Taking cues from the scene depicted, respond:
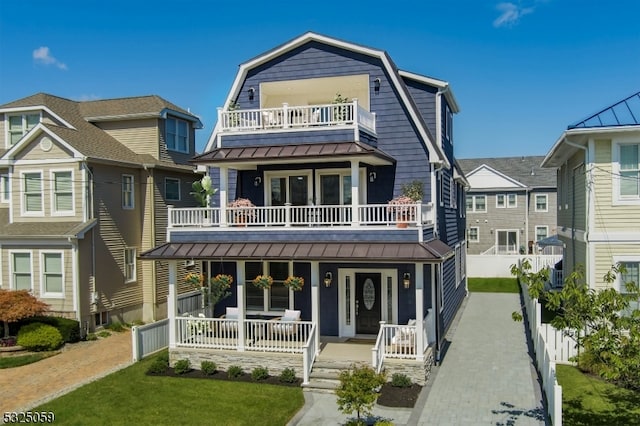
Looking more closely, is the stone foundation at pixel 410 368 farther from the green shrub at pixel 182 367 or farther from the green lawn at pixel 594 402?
the green shrub at pixel 182 367

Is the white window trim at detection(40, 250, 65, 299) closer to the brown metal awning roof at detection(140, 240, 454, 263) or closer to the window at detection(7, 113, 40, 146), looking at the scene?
the brown metal awning roof at detection(140, 240, 454, 263)

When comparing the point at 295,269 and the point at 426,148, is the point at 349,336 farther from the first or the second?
the point at 426,148

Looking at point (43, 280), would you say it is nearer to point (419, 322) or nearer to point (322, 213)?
point (322, 213)

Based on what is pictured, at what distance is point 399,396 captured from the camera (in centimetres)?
1482

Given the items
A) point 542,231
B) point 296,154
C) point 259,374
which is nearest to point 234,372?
point 259,374

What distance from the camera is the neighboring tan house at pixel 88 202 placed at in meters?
22.8

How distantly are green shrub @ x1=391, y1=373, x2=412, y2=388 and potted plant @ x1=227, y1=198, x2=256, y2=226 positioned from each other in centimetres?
678

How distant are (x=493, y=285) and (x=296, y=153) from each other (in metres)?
21.6

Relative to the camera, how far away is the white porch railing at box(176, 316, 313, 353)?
17422mm

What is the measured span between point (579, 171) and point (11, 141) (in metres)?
25.4

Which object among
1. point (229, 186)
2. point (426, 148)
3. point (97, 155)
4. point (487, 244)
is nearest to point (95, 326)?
point (97, 155)

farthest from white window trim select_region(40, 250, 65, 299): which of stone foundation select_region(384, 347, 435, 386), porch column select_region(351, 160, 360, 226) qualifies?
stone foundation select_region(384, 347, 435, 386)


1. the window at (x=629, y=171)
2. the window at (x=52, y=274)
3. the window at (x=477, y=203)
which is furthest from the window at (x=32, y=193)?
the window at (x=477, y=203)

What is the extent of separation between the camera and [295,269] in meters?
19.8
